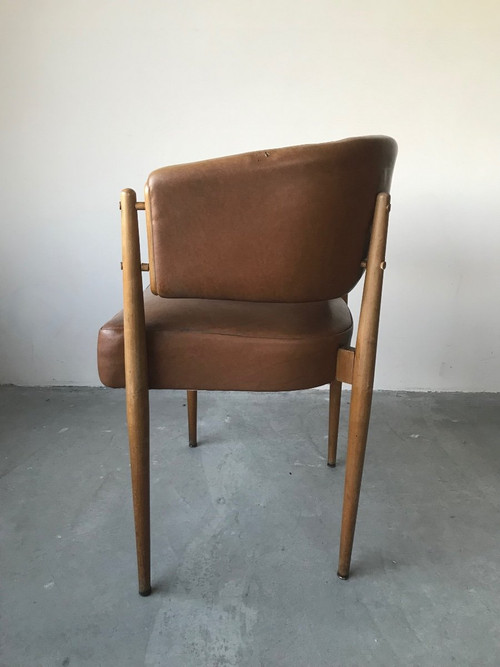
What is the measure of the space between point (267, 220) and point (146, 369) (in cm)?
33

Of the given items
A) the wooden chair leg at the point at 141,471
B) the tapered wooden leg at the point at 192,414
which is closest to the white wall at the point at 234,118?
the tapered wooden leg at the point at 192,414

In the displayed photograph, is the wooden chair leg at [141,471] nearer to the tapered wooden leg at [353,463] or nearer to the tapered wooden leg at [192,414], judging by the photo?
the tapered wooden leg at [353,463]

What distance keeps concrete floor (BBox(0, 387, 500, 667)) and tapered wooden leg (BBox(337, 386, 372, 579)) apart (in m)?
0.06

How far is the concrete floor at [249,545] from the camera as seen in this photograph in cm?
85

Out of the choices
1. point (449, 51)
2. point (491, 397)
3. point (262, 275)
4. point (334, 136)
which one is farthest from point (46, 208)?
point (491, 397)

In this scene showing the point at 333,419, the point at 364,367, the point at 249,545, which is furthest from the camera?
the point at 333,419

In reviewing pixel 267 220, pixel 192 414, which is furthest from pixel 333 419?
pixel 267 220

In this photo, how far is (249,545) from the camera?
3.57 feet

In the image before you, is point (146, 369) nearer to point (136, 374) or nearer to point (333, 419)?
point (136, 374)

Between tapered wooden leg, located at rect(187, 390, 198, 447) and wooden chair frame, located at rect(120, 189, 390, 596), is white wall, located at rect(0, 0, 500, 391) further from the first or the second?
wooden chair frame, located at rect(120, 189, 390, 596)

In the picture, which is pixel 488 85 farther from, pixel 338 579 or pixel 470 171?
pixel 338 579

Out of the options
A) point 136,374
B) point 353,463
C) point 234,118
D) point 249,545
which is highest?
point 234,118

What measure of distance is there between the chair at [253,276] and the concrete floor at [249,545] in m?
0.10

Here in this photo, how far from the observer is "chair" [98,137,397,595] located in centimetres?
79
